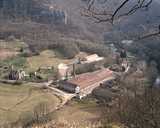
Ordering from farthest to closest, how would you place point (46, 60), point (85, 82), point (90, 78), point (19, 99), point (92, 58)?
point (92, 58)
point (46, 60)
point (90, 78)
point (85, 82)
point (19, 99)

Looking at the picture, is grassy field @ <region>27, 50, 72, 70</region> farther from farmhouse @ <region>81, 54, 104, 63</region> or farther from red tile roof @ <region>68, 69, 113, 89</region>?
red tile roof @ <region>68, 69, 113, 89</region>

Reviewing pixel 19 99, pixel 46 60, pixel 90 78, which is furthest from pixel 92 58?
pixel 19 99

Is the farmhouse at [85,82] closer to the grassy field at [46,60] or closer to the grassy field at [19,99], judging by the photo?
the grassy field at [19,99]

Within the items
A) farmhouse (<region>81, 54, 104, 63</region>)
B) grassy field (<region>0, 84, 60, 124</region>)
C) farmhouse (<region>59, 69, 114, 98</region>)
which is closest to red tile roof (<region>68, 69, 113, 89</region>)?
farmhouse (<region>59, 69, 114, 98</region>)

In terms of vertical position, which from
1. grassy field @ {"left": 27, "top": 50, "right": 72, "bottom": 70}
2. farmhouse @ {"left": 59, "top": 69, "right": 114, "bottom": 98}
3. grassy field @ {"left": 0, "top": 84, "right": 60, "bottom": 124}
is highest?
grassy field @ {"left": 27, "top": 50, "right": 72, "bottom": 70}

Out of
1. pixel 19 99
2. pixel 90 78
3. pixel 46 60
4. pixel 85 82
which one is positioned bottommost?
pixel 19 99

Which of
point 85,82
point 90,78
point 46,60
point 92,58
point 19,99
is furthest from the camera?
point 92,58

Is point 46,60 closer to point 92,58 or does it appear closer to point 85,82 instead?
point 92,58

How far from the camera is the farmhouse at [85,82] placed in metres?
31.1

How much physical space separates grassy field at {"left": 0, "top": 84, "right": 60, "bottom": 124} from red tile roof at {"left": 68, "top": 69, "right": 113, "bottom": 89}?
3.59 metres

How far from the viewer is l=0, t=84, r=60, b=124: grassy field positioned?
2412 cm

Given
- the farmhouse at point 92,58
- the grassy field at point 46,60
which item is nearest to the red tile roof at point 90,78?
the farmhouse at point 92,58

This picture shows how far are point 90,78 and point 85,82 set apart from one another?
4.27 feet

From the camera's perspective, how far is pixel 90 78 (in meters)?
33.8
